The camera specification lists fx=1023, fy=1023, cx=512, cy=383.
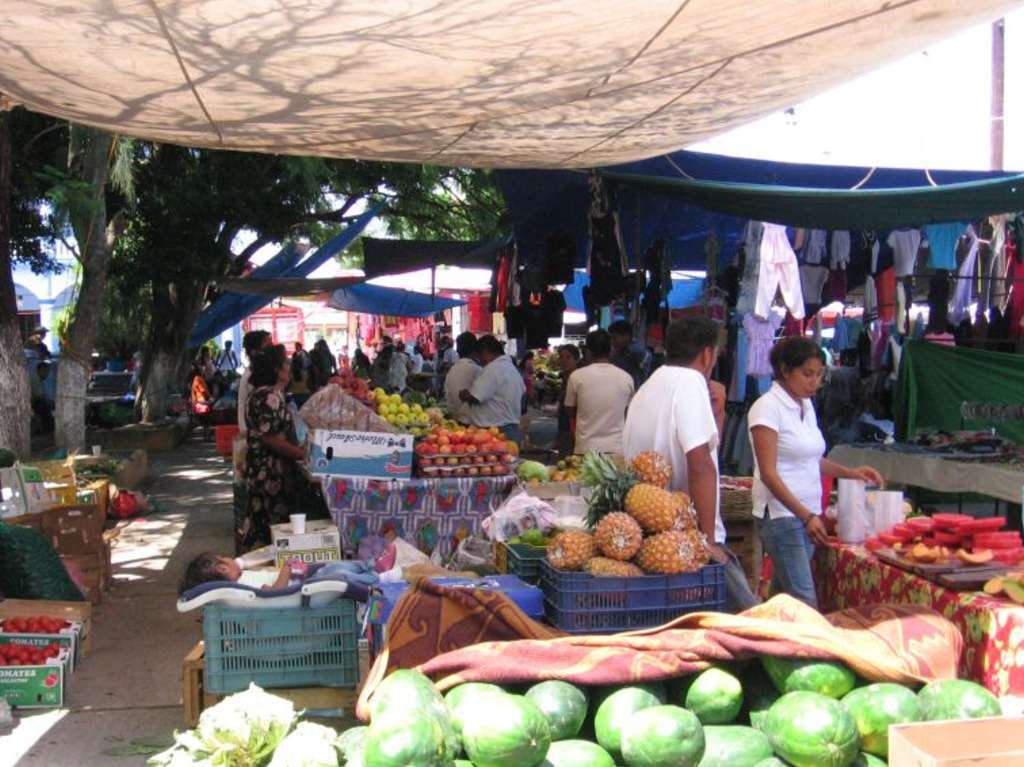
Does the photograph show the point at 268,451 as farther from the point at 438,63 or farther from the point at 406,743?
the point at 406,743

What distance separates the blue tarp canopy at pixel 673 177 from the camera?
30.6 feet

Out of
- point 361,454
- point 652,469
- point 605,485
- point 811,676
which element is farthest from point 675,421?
point 361,454

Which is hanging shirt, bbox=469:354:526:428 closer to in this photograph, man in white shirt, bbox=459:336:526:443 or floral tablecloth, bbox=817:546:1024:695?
man in white shirt, bbox=459:336:526:443

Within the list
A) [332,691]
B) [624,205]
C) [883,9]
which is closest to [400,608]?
[332,691]

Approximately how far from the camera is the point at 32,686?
5.57m

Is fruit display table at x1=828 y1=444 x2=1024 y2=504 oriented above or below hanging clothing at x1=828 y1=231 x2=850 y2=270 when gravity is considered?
below

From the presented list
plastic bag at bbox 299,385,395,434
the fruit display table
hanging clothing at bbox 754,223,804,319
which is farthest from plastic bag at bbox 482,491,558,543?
the fruit display table

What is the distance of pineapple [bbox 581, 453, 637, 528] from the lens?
4012 mm

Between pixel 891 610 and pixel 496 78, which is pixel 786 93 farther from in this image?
pixel 891 610

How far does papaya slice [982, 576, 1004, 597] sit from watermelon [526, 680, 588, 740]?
1.67 meters

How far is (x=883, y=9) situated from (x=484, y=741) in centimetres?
298

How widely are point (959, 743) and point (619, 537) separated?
4.62 ft

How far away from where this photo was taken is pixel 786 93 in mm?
5023

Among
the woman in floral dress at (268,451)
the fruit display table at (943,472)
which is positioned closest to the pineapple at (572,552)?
the woman in floral dress at (268,451)
